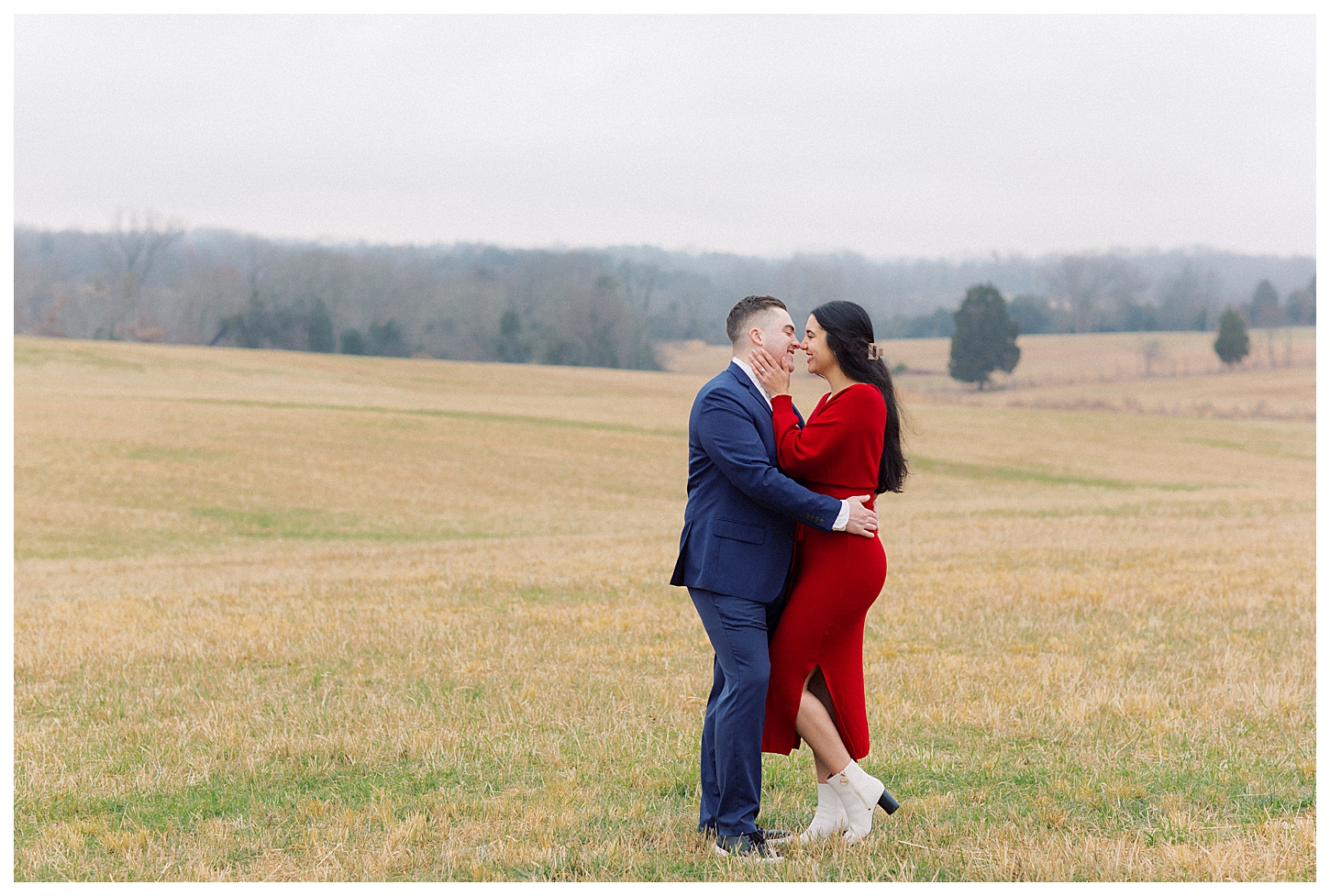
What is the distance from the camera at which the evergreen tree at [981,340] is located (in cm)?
8225

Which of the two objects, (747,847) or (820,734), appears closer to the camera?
(747,847)

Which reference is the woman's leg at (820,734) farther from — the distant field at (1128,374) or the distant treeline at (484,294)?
the distant treeline at (484,294)

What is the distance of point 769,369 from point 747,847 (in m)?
2.16

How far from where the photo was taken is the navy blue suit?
4.98m

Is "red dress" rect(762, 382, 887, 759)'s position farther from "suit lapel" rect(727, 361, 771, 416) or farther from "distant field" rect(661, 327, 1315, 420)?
"distant field" rect(661, 327, 1315, 420)

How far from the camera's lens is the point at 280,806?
5.74 m

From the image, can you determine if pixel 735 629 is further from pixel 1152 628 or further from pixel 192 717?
pixel 1152 628

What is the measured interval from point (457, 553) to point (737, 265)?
341 feet

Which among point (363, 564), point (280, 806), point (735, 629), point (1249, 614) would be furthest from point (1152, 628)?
point (363, 564)

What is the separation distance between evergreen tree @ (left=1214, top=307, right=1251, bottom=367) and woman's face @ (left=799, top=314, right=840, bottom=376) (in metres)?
91.9

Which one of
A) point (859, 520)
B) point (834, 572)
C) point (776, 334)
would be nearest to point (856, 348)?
point (776, 334)

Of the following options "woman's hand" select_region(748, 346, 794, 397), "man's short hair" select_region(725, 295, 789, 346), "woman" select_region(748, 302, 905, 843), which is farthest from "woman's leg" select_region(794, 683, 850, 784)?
"man's short hair" select_region(725, 295, 789, 346)

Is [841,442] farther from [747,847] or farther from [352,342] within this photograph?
[352,342]

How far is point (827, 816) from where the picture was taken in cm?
522
